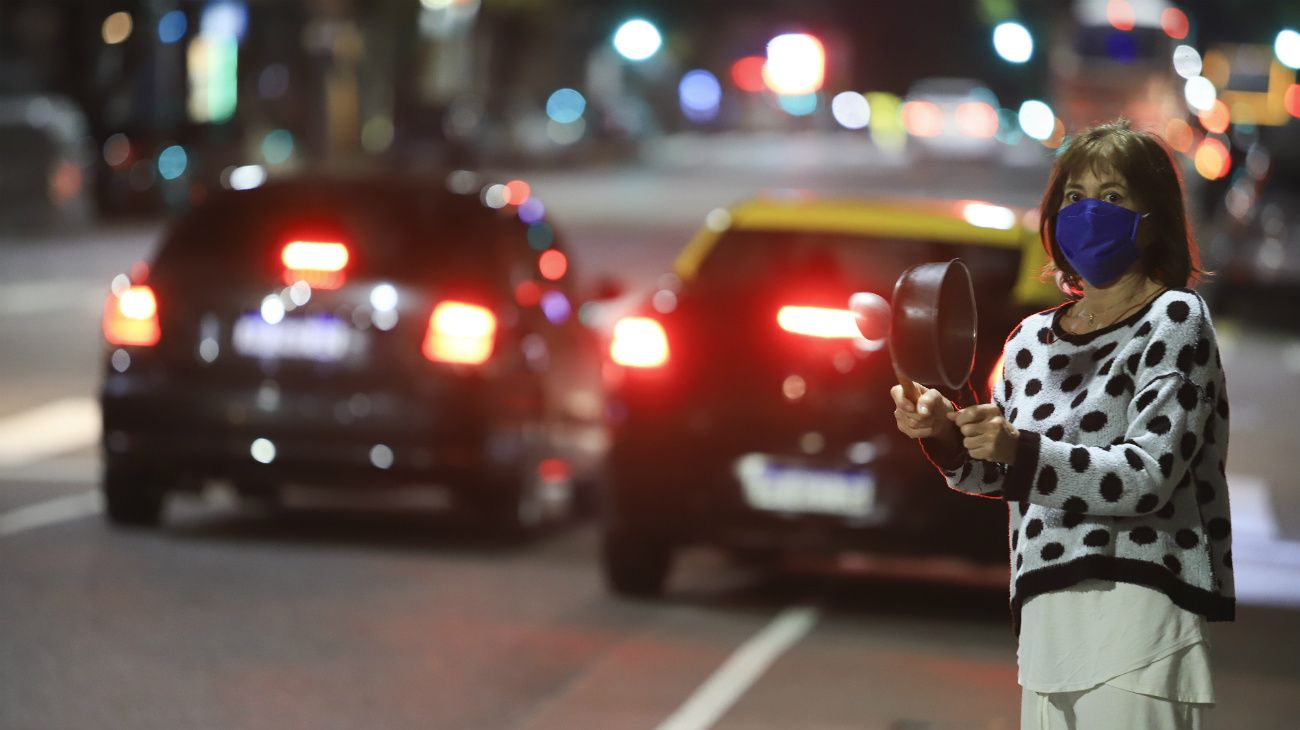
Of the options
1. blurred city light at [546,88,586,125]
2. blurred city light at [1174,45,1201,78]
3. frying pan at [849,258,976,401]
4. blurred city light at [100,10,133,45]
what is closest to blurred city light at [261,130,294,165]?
blurred city light at [100,10,133,45]

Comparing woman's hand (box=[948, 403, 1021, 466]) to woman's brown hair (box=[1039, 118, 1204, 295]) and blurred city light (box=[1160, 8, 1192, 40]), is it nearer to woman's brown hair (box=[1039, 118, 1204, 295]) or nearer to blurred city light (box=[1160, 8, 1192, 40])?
woman's brown hair (box=[1039, 118, 1204, 295])

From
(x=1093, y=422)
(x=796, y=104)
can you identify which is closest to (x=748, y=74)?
(x=796, y=104)

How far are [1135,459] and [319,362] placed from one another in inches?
271

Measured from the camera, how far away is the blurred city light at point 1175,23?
62.2 metres

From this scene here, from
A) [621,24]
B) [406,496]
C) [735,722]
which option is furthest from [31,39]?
[735,722]

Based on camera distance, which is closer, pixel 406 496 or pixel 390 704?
pixel 390 704

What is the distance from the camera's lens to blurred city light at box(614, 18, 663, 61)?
121 ft

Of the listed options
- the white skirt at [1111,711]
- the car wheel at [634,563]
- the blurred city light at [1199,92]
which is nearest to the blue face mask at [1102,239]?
the white skirt at [1111,711]

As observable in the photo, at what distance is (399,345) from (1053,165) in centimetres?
649

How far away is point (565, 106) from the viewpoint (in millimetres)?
74812

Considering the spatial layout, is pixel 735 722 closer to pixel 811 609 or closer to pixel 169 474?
pixel 811 609

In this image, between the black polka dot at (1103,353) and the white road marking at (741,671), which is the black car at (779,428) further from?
the black polka dot at (1103,353)

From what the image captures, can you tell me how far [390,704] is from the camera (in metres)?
7.39

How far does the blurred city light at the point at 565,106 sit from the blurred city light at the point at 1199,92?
19.8 m
